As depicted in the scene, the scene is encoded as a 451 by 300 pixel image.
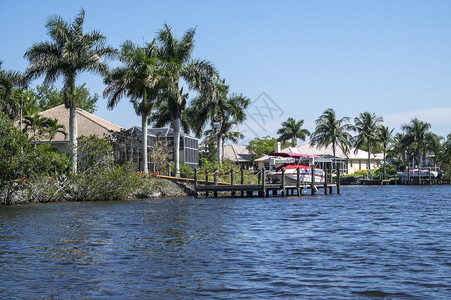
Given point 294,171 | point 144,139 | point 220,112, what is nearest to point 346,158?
point 220,112

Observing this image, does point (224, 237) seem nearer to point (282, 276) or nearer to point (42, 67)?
point (282, 276)

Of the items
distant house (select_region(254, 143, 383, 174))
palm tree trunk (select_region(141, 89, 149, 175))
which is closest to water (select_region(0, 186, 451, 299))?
palm tree trunk (select_region(141, 89, 149, 175))

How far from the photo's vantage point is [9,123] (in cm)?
3406

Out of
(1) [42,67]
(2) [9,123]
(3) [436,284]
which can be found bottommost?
(3) [436,284]

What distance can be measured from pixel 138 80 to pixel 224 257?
102ft

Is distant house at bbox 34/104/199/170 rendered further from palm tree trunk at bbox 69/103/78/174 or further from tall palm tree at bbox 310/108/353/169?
tall palm tree at bbox 310/108/353/169

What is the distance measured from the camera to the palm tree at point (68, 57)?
40.0 metres

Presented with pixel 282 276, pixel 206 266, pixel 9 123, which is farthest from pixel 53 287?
pixel 9 123

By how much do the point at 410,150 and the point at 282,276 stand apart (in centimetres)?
10119

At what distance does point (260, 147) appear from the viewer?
102188 millimetres

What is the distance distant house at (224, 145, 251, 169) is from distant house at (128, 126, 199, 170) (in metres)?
36.6

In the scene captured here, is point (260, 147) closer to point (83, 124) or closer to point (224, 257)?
point (83, 124)

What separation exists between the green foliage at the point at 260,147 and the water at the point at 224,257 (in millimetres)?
76435

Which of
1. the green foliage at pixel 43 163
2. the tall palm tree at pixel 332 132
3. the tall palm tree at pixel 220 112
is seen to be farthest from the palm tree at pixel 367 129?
the green foliage at pixel 43 163
